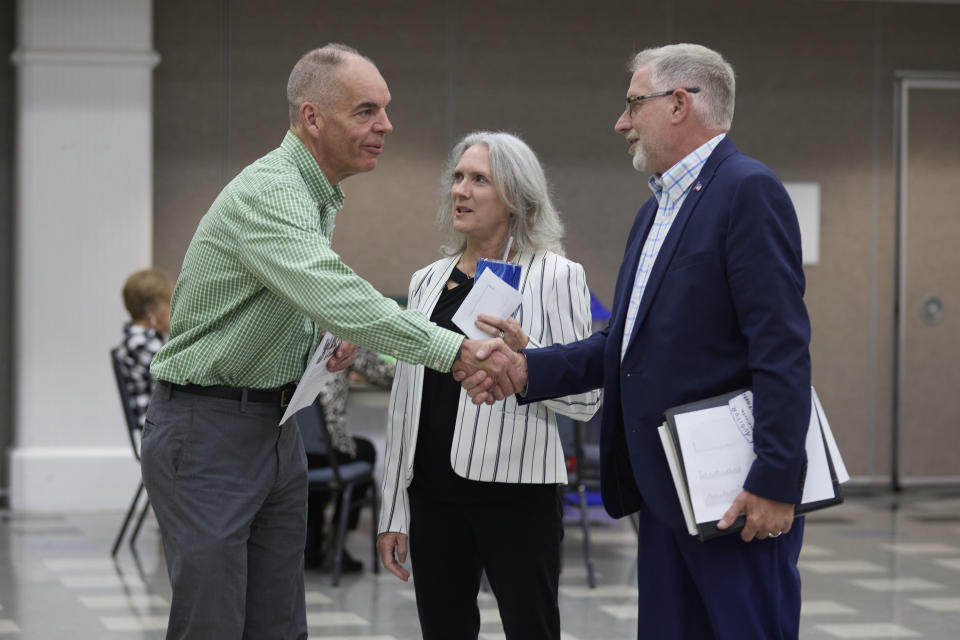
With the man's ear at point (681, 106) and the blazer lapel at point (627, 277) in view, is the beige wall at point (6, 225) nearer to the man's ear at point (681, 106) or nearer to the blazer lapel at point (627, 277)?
the blazer lapel at point (627, 277)

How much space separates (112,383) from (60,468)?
1.91 feet

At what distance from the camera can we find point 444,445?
277 centimetres

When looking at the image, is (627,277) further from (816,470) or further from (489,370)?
(816,470)

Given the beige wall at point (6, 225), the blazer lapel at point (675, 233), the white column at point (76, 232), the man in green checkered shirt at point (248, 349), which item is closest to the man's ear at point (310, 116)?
the man in green checkered shirt at point (248, 349)

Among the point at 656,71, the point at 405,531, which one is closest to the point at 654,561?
the point at 405,531

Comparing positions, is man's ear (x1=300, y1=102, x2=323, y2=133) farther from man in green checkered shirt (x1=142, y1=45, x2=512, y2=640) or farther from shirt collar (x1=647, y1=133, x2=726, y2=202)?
shirt collar (x1=647, y1=133, x2=726, y2=202)

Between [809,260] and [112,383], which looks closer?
[112,383]

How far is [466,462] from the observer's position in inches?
106

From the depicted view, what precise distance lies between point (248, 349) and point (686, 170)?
91cm

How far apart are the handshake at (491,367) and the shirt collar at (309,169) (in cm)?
40

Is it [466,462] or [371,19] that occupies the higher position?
[371,19]

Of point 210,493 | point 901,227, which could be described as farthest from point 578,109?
point 210,493

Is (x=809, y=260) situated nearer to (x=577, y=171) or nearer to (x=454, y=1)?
(x=577, y=171)

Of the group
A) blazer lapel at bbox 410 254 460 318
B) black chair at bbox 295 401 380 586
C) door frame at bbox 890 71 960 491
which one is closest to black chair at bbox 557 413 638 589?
black chair at bbox 295 401 380 586
